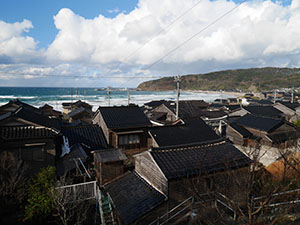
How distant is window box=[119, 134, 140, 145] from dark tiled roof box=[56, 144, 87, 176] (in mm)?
4438

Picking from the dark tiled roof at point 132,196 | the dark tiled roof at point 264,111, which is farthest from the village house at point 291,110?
the dark tiled roof at point 132,196

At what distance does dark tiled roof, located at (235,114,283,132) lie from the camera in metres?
27.2

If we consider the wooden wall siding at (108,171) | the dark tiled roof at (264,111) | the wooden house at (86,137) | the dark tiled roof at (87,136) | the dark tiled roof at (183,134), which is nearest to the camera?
the wooden wall siding at (108,171)

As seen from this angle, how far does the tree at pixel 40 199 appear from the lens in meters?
10.5

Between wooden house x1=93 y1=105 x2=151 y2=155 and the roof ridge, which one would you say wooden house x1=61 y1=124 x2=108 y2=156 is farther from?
the roof ridge

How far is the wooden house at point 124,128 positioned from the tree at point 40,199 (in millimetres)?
8897

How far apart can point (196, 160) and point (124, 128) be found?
1068cm

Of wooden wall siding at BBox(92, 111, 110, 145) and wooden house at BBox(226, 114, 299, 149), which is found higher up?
wooden wall siding at BBox(92, 111, 110, 145)

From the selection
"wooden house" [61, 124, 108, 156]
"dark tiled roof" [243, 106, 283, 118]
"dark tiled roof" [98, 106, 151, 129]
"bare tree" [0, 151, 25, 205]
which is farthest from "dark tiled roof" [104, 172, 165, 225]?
"dark tiled roof" [243, 106, 283, 118]

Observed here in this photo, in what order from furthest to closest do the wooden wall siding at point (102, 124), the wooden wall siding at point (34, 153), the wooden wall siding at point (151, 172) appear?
the wooden wall siding at point (102, 124) → the wooden wall siding at point (34, 153) → the wooden wall siding at point (151, 172)

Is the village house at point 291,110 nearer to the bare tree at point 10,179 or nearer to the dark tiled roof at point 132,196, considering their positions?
the dark tiled roof at point 132,196

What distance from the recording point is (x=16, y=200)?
1250 centimetres

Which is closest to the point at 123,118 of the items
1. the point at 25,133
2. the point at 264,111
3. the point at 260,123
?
the point at 25,133

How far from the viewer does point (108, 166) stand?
42.8ft
